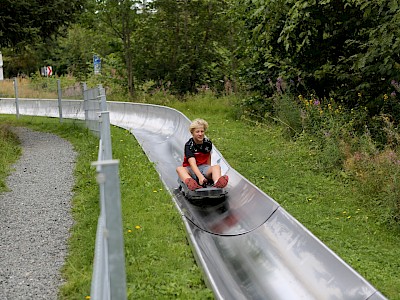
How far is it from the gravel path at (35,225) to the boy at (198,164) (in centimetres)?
165

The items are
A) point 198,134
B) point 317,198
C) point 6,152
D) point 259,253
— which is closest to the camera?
point 259,253

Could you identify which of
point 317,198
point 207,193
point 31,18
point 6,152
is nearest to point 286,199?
point 317,198

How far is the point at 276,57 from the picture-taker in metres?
13.4

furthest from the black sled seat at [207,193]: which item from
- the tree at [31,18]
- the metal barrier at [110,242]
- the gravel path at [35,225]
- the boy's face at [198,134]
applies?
the tree at [31,18]

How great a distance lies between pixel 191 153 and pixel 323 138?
314 cm

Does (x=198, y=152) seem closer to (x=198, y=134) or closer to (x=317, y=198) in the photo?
(x=198, y=134)

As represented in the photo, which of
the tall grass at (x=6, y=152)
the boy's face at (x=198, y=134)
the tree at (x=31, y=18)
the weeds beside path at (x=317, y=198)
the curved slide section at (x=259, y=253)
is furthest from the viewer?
the tree at (x=31, y=18)

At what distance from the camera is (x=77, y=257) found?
498cm

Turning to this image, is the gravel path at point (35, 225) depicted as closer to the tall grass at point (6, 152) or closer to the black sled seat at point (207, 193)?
the tall grass at point (6, 152)

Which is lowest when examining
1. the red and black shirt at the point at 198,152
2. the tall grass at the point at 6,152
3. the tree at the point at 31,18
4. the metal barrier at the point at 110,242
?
the tall grass at the point at 6,152

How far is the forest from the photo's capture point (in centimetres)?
827

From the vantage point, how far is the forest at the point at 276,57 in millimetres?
8266

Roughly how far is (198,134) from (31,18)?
24.3 ft

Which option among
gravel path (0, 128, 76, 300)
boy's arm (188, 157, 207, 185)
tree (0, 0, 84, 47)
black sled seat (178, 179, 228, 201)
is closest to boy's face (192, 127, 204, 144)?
boy's arm (188, 157, 207, 185)
